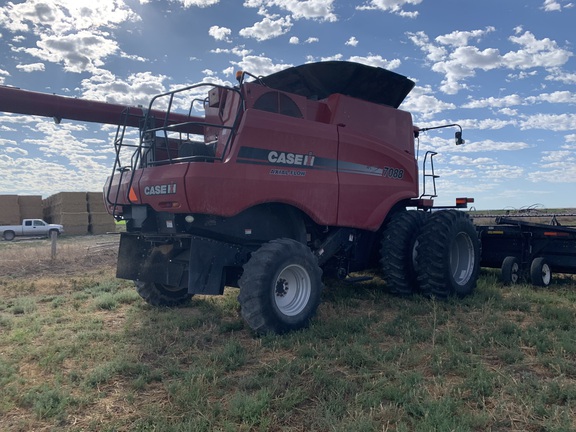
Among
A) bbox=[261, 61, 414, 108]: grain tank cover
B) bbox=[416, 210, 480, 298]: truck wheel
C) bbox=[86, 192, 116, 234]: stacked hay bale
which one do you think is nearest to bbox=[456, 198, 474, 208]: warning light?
bbox=[416, 210, 480, 298]: truck wheel

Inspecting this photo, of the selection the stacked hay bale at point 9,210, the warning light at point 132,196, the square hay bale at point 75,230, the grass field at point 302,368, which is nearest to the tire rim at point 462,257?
the grass field at point 302,368

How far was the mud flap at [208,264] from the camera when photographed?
571cm

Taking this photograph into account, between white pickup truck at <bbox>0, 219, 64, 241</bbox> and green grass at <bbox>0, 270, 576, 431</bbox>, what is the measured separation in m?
24.8

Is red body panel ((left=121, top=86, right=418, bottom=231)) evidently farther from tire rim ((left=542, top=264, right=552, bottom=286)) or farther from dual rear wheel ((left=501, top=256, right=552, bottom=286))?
tire rim ((left=542, top=264, right=552, bottom=286))

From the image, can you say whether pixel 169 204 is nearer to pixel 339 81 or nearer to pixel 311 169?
pixel 311 169

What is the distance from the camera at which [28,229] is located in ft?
96.4

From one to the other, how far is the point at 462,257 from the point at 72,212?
28415 mm

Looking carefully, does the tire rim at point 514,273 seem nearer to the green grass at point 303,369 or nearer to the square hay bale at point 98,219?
the green grass at point 303,369

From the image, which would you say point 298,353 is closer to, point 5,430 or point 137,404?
point 137,404

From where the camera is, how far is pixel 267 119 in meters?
6.12

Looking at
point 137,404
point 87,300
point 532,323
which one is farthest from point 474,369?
point 87,300

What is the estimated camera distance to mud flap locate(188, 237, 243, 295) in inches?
225

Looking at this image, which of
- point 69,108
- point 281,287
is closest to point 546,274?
point 281,287

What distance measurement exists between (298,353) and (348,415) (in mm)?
1444
